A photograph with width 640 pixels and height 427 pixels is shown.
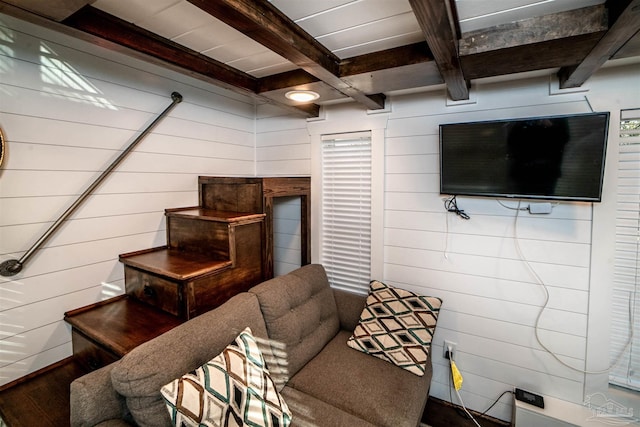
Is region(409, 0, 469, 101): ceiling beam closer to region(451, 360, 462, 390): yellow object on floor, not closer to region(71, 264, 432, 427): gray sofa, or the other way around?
region(71, 264, 432, 427): gray sofa

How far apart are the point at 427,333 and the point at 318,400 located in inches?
33.9

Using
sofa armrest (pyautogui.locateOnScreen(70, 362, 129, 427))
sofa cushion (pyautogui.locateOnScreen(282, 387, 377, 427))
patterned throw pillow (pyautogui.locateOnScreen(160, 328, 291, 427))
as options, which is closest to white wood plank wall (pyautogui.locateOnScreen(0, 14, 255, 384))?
sofa armrest (pyautogui.locateOnScreen(70, 362, 129, 427))

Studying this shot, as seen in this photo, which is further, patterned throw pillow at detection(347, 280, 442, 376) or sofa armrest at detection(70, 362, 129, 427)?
patterned throw pillow at detection(347, 280, 442, 376)

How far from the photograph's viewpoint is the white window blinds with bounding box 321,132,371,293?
2.60m

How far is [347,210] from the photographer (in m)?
2.70

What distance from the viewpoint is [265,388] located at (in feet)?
4.27

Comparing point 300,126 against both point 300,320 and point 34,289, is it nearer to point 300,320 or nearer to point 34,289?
point 300,320

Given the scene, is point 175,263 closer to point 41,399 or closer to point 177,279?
point 177,279

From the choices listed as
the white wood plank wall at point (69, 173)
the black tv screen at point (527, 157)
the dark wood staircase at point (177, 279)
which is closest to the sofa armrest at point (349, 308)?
the dark wood staircase at point (177, 279)

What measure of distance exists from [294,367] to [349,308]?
27.5 inches

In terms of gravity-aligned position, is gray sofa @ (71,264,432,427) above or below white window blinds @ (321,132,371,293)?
below

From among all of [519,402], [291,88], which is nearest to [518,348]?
[519,402]

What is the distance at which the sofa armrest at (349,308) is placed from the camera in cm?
236

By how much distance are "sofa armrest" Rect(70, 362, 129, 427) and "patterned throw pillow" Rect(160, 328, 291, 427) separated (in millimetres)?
302
